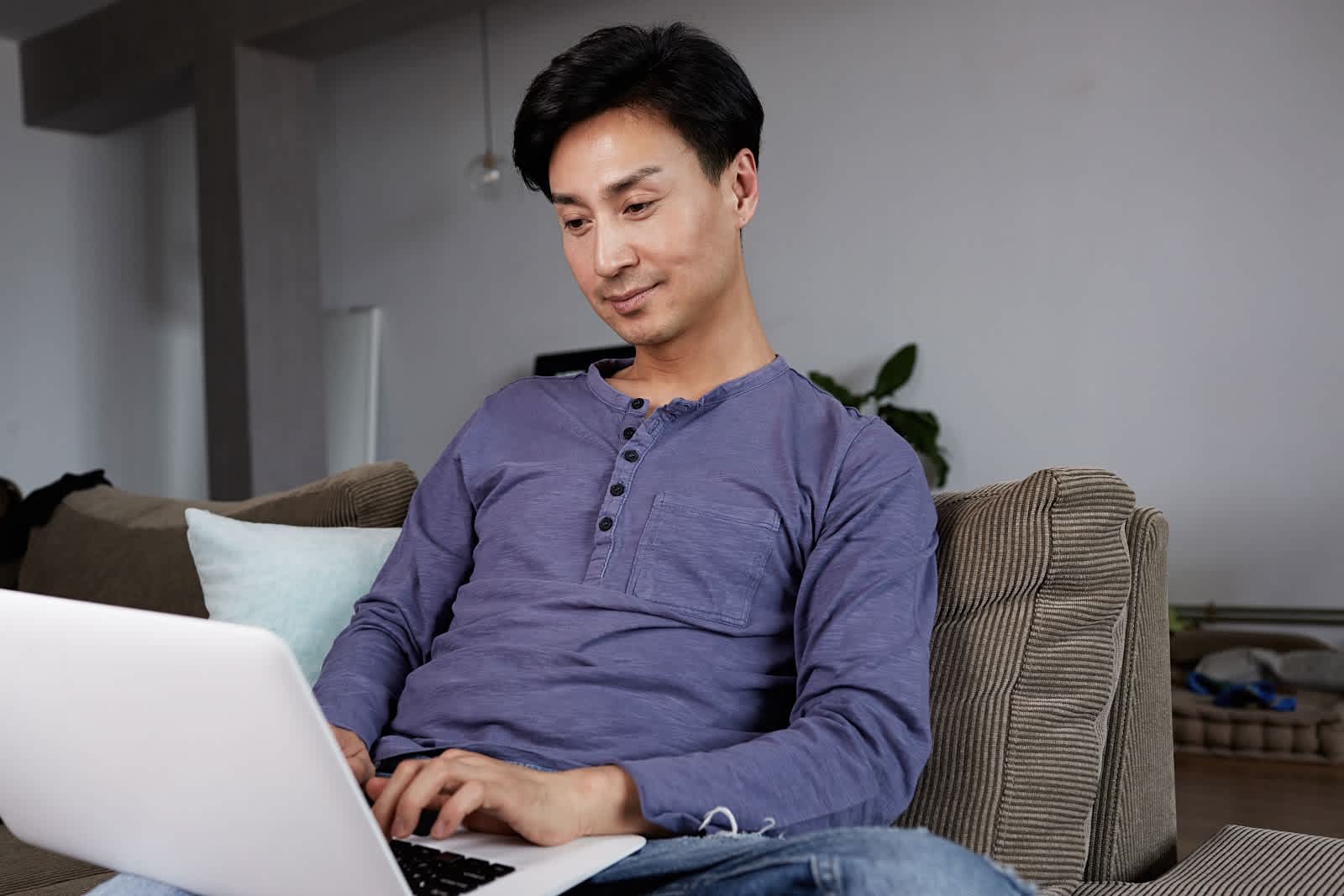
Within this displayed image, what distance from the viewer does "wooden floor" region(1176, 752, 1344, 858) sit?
2.68 metres

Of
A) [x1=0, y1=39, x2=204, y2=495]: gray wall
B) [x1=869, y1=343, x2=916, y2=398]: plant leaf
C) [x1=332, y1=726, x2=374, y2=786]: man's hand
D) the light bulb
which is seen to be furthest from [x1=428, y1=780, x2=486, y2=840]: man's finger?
[x1=0, y1=39, x2=204, y2=495]: gray wall

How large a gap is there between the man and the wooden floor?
1.65 m

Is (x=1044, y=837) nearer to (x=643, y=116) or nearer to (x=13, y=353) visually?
(x=643, y=116)

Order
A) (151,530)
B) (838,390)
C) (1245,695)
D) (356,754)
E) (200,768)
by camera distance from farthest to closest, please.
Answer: (838,390)
(1245,695)
(151,530)
(356,754)
(200,768)

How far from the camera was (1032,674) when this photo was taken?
131 cm

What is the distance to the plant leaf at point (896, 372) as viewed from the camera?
4395 millimetres

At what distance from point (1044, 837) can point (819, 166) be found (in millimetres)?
3762

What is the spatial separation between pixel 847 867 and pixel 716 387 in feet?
2.30

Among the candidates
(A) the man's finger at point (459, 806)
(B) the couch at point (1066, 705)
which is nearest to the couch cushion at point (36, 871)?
(A) the man's finger at point (459, 806)

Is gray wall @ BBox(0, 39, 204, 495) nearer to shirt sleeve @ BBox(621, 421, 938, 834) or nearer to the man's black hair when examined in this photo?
the man's black hair

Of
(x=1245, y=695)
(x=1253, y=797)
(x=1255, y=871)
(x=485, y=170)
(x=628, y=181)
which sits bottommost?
(x=1253, y=797)

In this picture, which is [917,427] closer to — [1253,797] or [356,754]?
[1253,797]

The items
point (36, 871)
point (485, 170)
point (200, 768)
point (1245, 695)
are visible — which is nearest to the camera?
point (200, 768)

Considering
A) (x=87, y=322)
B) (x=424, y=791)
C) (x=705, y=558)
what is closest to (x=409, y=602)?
(x=705, y=558)
